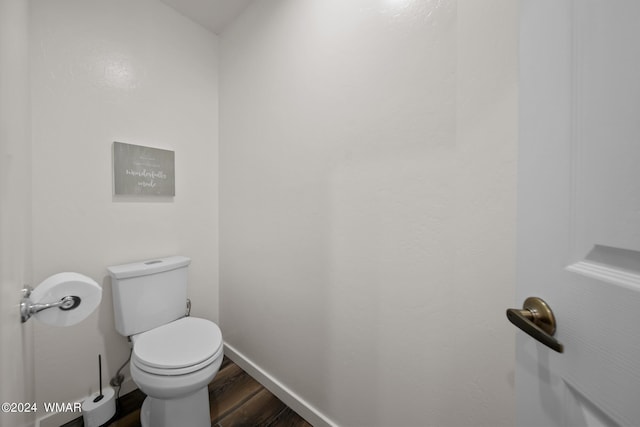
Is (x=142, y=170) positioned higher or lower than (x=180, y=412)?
higher

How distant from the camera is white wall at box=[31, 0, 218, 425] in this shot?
1.15 m

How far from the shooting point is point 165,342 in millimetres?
1113

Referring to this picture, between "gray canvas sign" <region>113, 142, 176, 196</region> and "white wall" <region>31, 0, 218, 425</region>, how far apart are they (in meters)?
0.05

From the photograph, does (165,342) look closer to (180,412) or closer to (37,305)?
(180,412)

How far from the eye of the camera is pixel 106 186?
1320 mm

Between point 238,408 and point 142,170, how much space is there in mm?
1514

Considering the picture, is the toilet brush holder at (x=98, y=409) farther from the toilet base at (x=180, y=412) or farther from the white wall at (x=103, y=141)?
the toilet base at (x=180, y=412)

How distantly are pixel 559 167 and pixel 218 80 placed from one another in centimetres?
205

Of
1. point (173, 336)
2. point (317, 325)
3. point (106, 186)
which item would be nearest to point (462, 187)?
point (317, 325)

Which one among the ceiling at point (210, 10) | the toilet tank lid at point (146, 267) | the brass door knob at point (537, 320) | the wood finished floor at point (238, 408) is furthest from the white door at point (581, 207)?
the ceiling at point (210, 10)

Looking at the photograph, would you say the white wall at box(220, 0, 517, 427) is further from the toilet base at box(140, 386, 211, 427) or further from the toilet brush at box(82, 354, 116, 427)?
the toilet brush at box(82, 354, 116, 427)

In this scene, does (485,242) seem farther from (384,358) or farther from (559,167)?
(384,358)

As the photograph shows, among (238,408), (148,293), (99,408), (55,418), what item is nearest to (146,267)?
(148,293)

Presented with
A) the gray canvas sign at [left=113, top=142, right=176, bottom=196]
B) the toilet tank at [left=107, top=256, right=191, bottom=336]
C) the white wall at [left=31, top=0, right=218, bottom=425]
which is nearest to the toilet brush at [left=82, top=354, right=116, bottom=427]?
the white wall at [left=31, top=0, right=218, bottom=425]
